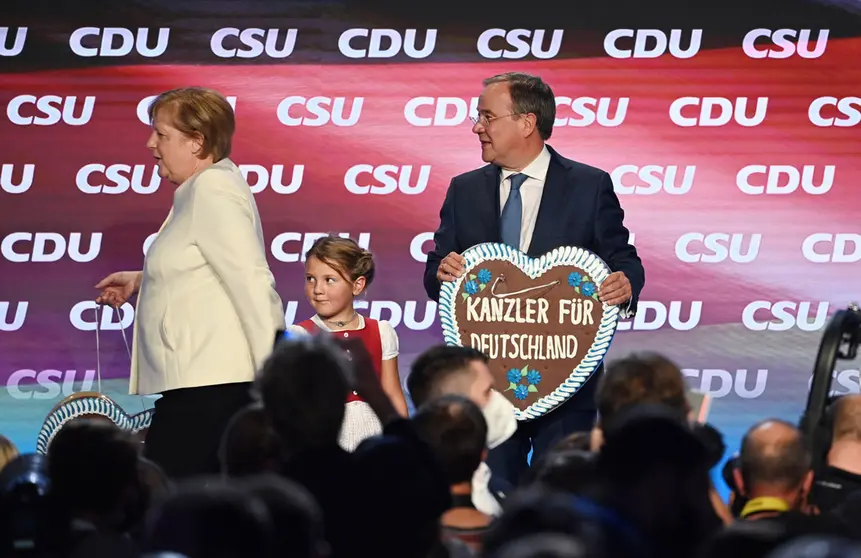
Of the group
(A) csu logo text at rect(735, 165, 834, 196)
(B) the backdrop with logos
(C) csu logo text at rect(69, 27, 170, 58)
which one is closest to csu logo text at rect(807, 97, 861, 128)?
(B) the backdrop with logos

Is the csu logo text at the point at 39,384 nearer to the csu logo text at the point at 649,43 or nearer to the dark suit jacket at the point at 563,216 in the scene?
the dark suit jacket at the point at 563,216

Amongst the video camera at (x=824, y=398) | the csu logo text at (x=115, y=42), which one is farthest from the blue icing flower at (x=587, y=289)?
the csu logo text at (x=115, y=42)

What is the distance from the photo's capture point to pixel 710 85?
6574mm

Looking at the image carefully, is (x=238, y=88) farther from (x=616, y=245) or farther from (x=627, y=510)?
(x=627, y=510)

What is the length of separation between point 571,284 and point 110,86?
8.85 ft

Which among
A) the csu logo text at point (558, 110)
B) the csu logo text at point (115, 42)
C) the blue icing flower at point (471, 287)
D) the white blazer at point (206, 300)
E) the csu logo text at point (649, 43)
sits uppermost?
the csu logo text at point (649, 43)

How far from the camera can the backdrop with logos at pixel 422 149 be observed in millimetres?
6574

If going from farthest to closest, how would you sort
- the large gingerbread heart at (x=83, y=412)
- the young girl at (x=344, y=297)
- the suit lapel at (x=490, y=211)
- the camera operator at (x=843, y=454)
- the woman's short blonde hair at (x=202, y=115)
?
the young girl at (x=344, y=297), the large gingerbread heart at (x=83, y=412), the suit lapel at (x=490, y=211), the woman's short blonde hair at (x=202, y=115), the camera operator at (x=843, y=454)

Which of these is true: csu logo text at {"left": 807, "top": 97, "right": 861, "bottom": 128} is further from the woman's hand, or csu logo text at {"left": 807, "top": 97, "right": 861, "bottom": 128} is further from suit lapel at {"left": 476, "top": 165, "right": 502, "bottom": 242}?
the woman's hand

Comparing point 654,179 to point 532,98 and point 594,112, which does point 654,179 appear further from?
point 532,98

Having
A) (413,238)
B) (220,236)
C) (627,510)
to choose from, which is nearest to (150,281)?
(220,236)

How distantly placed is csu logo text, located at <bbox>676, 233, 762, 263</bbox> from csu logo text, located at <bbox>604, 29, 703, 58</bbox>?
76 cm

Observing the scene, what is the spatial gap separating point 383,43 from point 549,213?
204 cm

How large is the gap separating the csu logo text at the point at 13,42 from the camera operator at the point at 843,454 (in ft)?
13.4
